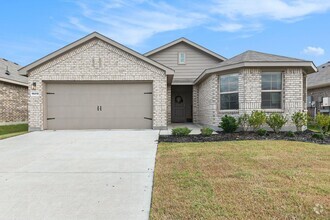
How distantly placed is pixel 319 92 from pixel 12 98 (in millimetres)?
21976

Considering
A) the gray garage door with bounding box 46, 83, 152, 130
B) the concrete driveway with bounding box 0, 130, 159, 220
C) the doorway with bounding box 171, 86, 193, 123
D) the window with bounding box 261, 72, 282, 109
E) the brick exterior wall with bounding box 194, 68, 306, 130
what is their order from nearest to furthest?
the concrete driveway with bounding box 0, 130, 159, 220
the brick exterior wall with bounding box 194, 68, 306, 130
the window with bounding box 261, 72, 282, 109
the gray garage door with bounding box 46, 83, 152, 130
the doorway with bounding box 171, 86, 193, 123

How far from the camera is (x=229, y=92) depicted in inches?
458

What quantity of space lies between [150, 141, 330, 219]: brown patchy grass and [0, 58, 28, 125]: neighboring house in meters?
13.6

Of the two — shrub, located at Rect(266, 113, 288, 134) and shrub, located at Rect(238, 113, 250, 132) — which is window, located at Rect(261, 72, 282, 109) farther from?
shrub, located at Rect(238, 113, 250, 132)

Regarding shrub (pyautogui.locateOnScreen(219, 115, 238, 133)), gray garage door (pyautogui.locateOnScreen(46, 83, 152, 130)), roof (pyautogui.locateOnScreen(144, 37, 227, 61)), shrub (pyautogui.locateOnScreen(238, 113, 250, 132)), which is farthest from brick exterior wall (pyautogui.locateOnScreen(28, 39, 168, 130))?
roof (pyautogui.locateOnScreen(144, 37, 227, 61))

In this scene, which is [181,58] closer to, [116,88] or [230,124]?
[116,88]

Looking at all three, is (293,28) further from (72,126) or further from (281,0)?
(72,126)

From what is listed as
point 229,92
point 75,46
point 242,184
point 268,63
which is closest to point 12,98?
point 75,46

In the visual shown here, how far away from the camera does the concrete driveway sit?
3.42 meters

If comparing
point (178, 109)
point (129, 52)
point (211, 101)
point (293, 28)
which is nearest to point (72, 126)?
point (129, 52)

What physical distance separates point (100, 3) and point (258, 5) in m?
7.47

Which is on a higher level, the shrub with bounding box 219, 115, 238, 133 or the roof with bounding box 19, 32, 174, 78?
the roof with bounding box 19, 32, 174, 78

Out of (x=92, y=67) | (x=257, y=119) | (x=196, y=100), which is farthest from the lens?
(x=196, y=100)

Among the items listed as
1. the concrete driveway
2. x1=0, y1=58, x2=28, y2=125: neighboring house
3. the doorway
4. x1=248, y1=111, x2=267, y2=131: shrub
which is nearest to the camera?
the concrete driveway
